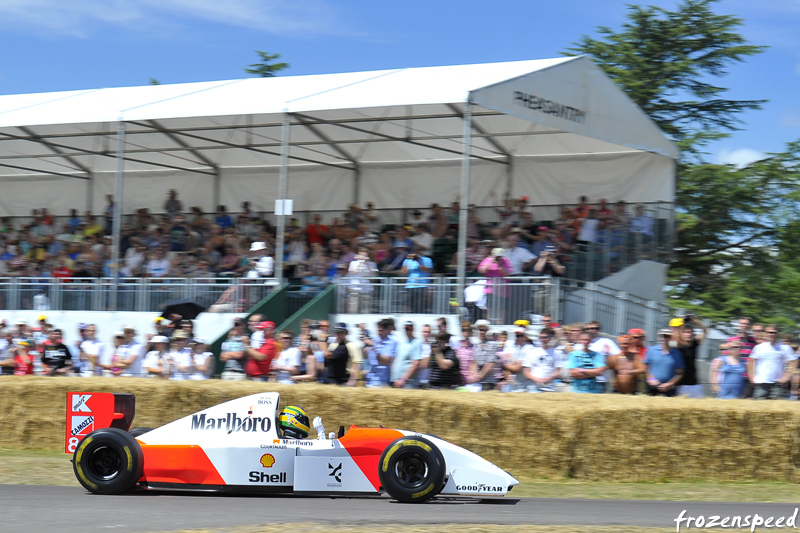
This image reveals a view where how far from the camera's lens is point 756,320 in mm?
25062

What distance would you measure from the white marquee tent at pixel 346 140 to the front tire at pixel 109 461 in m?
8.72

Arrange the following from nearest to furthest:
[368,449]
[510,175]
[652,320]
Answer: [368,449], [652,320], [510,175]

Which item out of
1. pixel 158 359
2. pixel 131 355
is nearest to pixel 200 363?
pixel 158 359

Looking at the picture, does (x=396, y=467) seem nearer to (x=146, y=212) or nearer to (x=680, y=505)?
(x=680, y=505)

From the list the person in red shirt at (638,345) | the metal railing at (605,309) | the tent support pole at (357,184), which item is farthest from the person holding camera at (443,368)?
the tent support pole at (357,184)

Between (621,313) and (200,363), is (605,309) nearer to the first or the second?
(621,313)

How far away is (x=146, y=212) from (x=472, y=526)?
59.2 feet

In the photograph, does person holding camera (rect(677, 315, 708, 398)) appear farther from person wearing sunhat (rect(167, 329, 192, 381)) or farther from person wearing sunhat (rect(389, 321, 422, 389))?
person wearing sunhat (rect(167, 329, 192, 381))

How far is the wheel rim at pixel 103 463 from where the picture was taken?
9375mm

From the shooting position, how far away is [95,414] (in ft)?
32.3

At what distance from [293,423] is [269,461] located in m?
0.45

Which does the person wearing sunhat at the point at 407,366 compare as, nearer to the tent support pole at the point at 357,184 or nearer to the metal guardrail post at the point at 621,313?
the metal guardrail post at the point at 621,313

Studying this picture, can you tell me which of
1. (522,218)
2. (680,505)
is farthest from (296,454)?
(522,218)

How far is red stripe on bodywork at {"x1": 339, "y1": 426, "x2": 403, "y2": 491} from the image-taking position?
913 cm
